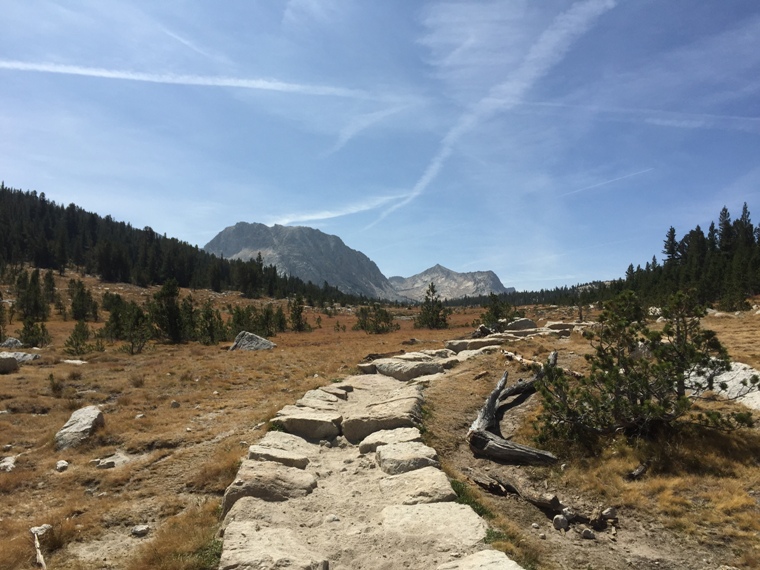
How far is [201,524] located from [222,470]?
7.14ft

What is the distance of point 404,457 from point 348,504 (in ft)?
5.68

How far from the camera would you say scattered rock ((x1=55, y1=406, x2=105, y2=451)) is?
39.7 feet

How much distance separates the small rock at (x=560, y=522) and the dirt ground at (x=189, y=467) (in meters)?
0.13

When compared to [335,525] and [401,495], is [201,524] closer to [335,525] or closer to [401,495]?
[335,525]

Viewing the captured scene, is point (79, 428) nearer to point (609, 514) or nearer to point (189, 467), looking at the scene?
point (189, 467)

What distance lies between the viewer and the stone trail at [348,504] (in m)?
5.93

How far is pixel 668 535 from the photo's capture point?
757 cm

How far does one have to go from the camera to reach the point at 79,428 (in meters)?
12.5

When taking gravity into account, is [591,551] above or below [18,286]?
below

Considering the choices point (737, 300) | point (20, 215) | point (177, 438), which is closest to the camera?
point (177, 438)

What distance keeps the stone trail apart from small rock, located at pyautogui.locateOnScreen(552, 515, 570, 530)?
2182 millimetres

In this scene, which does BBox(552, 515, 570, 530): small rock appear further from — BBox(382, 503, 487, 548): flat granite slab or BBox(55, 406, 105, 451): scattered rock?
BBox(55, 406, 105, 451): scattered rock

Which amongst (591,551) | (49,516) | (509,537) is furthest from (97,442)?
(591,551)

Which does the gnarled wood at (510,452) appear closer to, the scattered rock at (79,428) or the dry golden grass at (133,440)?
the dry golden grass at (133,440)
